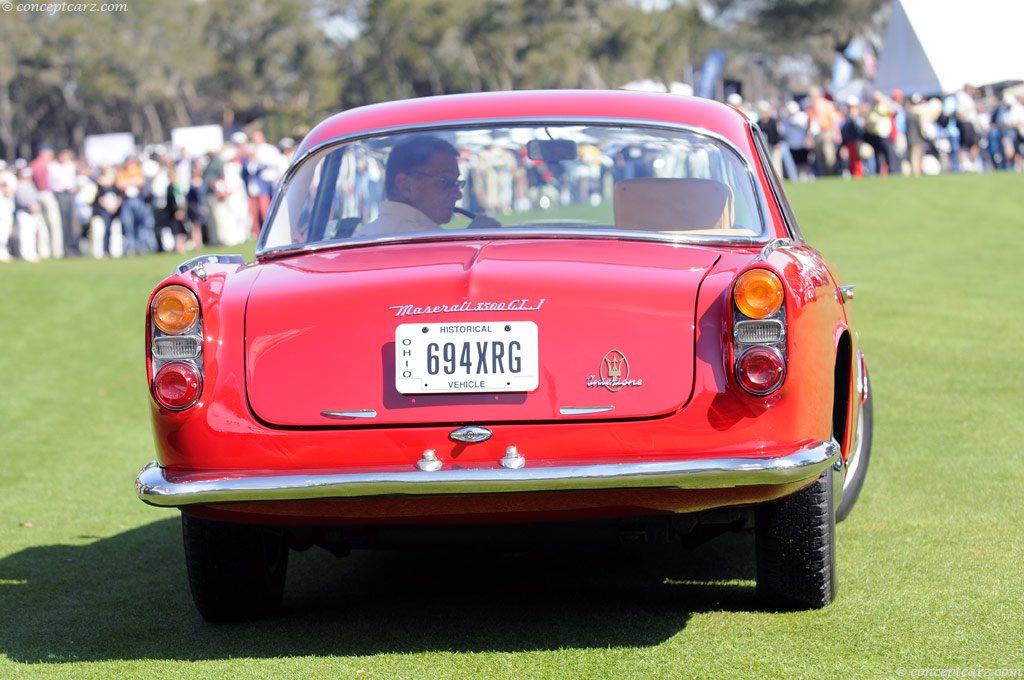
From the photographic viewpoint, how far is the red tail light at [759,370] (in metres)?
3.56

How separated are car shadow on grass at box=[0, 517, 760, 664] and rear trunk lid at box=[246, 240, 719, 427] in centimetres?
55

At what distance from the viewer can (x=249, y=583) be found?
423cm

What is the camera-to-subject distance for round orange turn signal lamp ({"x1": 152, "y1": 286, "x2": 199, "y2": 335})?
3.79m

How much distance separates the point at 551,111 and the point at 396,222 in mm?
728

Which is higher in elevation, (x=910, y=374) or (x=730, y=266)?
(x=730, y=266)

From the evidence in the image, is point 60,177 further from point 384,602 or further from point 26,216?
point 384,602

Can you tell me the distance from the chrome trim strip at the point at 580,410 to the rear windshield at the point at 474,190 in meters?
0.83

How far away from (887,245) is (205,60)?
6819 cm

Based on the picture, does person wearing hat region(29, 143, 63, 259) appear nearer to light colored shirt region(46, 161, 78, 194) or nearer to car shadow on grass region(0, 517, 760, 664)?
light colored shirt region(46, 161, 78, 194)

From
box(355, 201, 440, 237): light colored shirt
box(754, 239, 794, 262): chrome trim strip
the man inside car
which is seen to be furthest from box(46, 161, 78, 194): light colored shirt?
box(754, 239, 794, 262): chrome trim strip

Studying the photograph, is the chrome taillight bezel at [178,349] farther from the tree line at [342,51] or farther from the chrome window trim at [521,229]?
the tree line at [342,51]

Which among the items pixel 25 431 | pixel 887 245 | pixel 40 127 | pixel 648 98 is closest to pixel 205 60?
pixel 40 127

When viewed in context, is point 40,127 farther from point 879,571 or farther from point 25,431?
point 879,571

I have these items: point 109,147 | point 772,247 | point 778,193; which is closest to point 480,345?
point 772,247
